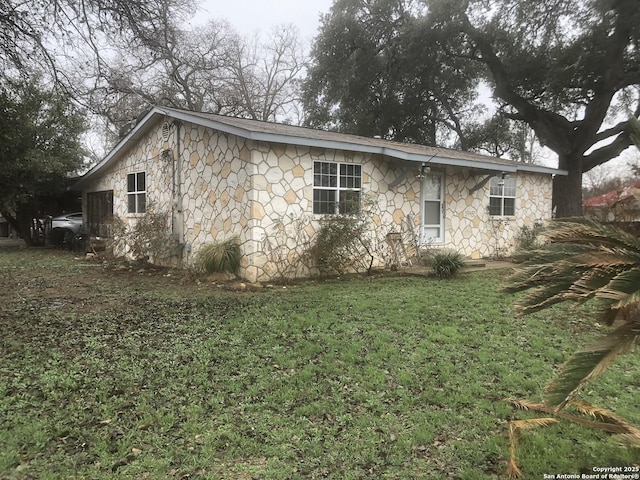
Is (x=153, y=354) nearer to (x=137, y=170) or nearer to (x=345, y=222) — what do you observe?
(x=345, y=222)

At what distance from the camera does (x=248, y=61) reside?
30000 mm

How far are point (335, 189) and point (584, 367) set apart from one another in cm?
781

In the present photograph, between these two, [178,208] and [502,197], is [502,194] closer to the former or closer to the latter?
[502,197]

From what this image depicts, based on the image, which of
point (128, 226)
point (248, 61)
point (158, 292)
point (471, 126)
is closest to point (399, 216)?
point (158, 292)

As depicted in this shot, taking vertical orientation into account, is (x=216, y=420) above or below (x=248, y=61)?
below

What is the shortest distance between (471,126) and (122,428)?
25.6m

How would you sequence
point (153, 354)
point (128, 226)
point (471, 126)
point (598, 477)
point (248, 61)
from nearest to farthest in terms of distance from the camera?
point (598, 477)
point (153, 354)
point (128, 226)
point (471, 126)
point (248, 61)

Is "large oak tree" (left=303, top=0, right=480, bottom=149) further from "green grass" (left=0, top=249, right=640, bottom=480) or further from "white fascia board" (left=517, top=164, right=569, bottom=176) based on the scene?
"green grass" (left=0, top=249, right=640, bottom=480)

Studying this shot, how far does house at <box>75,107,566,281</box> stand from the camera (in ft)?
28.5

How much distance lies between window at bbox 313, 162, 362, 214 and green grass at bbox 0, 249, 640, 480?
303 centimetres

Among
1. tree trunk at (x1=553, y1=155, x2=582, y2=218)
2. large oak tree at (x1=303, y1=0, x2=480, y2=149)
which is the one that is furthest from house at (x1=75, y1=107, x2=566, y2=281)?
large oak tree at (x1=303, y1=0, x2=480, y2=149)

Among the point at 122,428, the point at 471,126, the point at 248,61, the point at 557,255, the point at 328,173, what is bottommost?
the point at 122,428

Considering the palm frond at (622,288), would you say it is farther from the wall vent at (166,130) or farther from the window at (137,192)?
the window at (137,192)

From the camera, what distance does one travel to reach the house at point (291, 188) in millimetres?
8672
